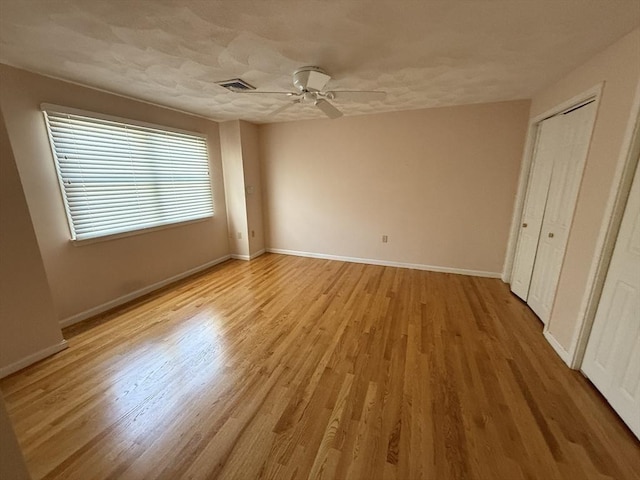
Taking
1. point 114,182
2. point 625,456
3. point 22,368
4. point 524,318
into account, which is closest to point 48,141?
point 114,182

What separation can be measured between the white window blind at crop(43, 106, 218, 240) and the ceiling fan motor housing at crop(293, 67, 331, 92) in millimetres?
2151

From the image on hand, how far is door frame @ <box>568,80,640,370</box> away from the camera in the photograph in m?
1.59

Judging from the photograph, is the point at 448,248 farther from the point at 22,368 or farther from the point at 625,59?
the point at 22,368

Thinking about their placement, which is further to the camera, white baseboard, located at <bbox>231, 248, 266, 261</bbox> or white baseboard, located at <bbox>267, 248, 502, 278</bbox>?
white baseboard, located at <bbox>231, 248, 266, 261</bbox>

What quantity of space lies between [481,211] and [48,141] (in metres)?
4.93

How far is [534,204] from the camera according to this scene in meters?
2.96

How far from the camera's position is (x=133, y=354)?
7.22 feet

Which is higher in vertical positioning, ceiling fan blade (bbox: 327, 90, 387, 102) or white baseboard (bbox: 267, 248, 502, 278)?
ceiling fan blade (bbox: 327, 90, 387, 102)

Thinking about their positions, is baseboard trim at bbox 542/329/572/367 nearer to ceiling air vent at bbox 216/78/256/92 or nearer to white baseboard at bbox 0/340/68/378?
ceiling air vent at bbox 216/78/256/92

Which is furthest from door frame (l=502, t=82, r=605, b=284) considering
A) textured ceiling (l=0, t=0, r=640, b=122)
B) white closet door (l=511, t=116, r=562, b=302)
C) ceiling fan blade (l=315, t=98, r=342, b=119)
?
ceiling fan blade (l=315, t=98, r=342, b=119)

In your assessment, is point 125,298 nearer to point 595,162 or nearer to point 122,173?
point 122,173

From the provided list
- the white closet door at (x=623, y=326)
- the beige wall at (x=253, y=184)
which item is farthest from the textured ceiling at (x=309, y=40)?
the beige wall at (x=253, y=184)

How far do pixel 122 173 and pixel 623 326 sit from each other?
14.9ft

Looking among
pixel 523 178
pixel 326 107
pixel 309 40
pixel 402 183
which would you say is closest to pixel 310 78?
pixel 309 40
